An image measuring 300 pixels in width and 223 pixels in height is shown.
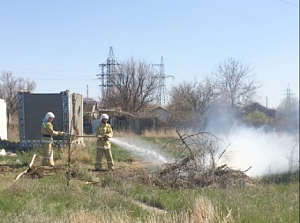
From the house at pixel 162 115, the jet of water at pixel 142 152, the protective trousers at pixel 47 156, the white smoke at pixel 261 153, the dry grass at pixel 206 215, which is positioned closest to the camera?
the dry grass at pixel 206 215

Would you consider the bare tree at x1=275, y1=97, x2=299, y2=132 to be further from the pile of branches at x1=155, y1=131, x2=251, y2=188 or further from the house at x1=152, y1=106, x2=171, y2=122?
the pile of branches at x1=155, y1=131, x2=251, y2=188

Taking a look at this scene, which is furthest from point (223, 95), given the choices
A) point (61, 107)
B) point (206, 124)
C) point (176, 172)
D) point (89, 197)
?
point (89, 197)

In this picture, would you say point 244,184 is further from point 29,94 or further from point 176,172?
point 29,94

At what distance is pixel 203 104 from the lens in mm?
36562

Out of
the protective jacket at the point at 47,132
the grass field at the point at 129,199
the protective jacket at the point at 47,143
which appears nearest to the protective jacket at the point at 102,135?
the grass field at the point at 129,199

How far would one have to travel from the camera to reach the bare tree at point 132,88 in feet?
81.6

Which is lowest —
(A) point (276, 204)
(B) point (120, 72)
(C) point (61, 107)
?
(A) point (276, 204)

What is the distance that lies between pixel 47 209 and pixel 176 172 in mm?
4749

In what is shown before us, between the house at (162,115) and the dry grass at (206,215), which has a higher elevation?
the house at (162,115)

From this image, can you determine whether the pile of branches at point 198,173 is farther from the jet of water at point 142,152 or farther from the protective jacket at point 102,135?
the jet of water at point 142,152

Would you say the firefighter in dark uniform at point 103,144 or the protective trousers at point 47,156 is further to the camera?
the firefighter in dark uniform at point 103,144

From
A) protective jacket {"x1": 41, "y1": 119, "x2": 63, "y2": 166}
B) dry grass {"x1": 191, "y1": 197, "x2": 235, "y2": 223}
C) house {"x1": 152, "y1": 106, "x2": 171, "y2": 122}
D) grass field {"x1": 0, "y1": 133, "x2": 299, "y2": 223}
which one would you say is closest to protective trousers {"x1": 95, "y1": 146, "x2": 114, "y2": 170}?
grass field {"x1": 0, "y1": 133, "x2": 299, "y2": 223}

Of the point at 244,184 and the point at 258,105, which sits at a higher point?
the point at 258,105

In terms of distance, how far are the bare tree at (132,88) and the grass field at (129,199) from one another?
1313cm
